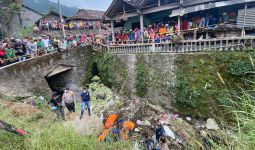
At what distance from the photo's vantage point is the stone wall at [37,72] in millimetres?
11164

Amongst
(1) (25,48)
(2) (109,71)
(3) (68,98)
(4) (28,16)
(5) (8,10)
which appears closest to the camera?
(3) (68,98)

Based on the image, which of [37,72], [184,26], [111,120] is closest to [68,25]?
[37,72]

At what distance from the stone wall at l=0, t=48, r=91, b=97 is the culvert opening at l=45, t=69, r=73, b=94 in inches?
9.5

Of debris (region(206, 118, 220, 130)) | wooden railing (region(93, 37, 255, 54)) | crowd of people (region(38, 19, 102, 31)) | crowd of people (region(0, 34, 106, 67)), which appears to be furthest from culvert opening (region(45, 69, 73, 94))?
crowd of people (region(38, 19, 102, 31))

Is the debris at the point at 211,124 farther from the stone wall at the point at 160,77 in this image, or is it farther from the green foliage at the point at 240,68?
the green foliage at the point at 240,68

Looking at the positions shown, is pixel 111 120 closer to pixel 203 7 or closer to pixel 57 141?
pixel 57 141

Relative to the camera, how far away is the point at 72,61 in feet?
47.6

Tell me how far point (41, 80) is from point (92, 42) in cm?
505

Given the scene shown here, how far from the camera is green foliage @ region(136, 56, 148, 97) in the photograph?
1150 cm

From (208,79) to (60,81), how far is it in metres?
10.9

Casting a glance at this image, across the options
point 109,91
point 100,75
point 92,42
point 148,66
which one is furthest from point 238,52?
point 92,42

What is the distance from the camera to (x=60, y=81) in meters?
15.1

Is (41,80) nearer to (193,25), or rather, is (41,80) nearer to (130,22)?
(130,22)

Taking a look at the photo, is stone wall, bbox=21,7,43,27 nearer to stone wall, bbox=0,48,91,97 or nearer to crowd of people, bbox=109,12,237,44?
stone wall, bbox=0,48,91,97
